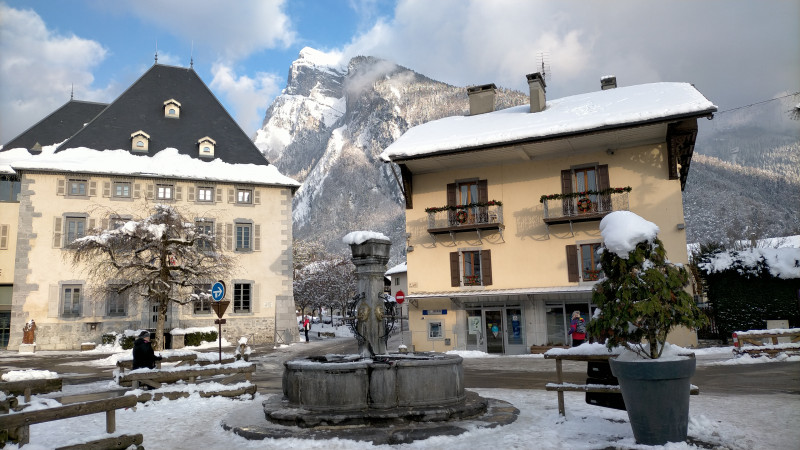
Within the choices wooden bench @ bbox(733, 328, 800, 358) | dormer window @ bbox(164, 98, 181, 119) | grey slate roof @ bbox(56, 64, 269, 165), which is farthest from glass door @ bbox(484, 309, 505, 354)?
dormer window @ bbox(164, 98, 181, 119)

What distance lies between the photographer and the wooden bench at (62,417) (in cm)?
540

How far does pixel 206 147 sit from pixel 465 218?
17.8 metres

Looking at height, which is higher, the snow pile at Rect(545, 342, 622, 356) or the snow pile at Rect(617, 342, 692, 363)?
the snow pile at Rect(617, 342, 692, 363)

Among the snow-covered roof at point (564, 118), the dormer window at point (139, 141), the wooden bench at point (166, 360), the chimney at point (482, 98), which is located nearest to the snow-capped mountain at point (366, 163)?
the dormer window at point (139, 141)

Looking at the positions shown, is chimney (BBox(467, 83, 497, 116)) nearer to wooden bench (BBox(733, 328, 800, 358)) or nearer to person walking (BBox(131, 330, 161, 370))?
wooden bench (BBox(733, 328, 800, 358))

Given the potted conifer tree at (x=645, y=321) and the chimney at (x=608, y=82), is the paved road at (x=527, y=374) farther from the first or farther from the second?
the chimney at (x=608, y=82)

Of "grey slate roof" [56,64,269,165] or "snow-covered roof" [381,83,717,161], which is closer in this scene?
"snow-covered roof" [381,83,717,161]

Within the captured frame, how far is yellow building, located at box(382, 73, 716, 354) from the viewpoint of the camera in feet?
76.8

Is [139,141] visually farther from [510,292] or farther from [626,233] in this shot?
[626,233]

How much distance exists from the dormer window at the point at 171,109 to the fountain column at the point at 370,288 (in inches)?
1165

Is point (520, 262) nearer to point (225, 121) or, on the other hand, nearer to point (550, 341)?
point (550, 341)

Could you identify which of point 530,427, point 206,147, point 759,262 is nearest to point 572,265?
point 759,262

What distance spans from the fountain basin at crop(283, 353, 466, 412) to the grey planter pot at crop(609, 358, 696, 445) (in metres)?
3.18

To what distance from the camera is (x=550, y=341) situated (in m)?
24.5
